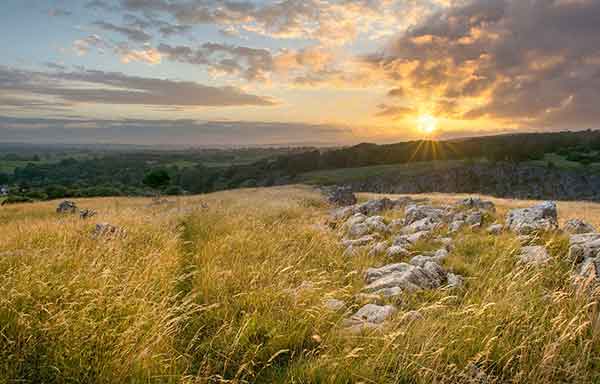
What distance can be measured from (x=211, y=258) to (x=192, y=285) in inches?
49.4

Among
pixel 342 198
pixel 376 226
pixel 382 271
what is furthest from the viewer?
pixel 342 198

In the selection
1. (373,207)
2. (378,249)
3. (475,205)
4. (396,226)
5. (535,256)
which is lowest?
(373,207)

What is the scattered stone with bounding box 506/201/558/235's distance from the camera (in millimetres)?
9727

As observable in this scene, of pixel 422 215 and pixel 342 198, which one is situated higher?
pixel 422 215

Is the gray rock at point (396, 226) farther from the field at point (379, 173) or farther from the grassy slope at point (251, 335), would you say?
the field at point (379, 173)

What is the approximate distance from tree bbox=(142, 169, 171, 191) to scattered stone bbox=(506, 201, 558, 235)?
7931 cm

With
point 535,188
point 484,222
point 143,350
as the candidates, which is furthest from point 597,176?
point 143,350

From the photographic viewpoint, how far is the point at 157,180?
83.8m

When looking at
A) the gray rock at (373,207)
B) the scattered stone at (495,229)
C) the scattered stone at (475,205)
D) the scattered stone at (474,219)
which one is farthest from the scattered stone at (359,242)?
the gray rock at (373,207)

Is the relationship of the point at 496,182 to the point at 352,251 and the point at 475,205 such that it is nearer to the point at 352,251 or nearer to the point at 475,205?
the point at 475,205

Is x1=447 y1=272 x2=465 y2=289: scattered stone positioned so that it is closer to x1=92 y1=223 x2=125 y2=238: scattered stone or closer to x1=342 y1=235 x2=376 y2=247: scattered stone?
x1=342 y1=235 x2=376 y2=247: scattered stone

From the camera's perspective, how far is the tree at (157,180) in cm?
8294

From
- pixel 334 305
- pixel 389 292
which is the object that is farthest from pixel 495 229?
pixel 334 305

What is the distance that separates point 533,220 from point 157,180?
80902 mm
